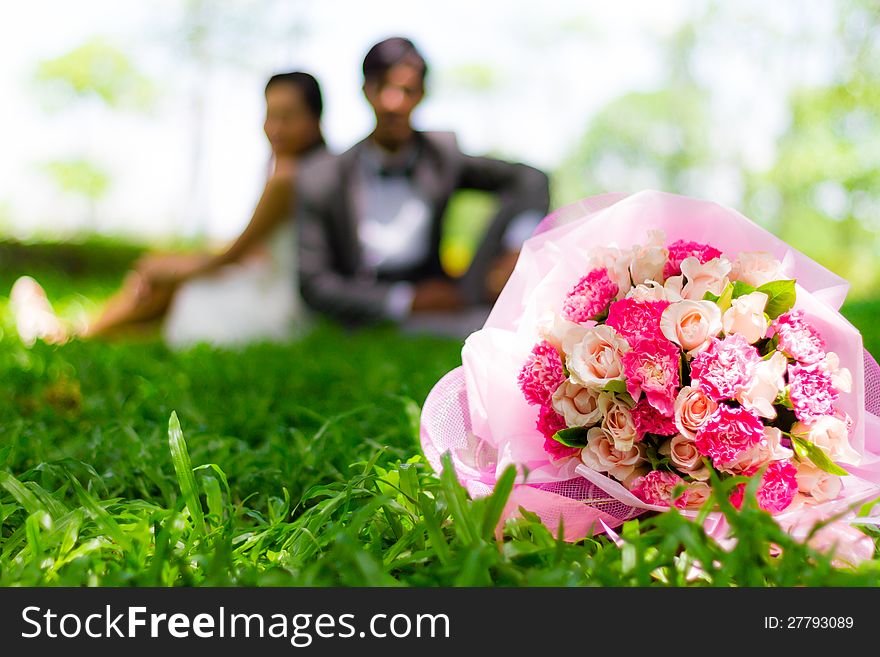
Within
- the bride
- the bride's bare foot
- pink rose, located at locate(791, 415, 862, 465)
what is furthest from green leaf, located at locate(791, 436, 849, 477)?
the bride's bare foot

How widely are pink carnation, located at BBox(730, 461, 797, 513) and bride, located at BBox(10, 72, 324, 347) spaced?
10.5ft

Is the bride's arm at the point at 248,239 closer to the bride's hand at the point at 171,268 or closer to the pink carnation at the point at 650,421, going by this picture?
the bride's hand at the point at 171,268

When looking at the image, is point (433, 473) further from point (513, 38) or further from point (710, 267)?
point (513, 38)

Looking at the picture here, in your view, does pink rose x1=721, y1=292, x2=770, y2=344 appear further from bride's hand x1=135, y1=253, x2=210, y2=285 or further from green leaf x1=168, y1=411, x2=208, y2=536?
bride's hand x1=135, y1=253, x2=210, y2=285

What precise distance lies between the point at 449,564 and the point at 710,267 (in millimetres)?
509

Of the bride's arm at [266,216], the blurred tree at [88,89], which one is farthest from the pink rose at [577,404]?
the blurred tree at [88,89]

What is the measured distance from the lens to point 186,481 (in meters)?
1.05

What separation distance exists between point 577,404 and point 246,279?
342 cm

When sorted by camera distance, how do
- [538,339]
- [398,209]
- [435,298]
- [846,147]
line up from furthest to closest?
1. [846,147]
2. [398,209]
3. [435,298]
4. [538,339]

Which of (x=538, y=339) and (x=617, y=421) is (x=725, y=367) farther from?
(x=538, y=339)

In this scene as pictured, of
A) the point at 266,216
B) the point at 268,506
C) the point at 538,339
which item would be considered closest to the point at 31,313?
the point at 266,216

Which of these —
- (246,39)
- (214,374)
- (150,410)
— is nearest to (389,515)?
(150,410)

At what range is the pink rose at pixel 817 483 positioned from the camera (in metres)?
1.02

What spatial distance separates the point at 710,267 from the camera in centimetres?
104
